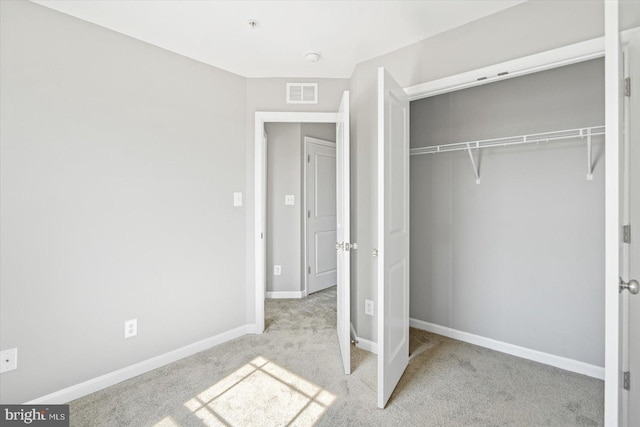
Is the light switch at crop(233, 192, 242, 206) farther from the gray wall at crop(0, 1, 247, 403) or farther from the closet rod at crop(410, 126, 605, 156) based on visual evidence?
the closet rod at crop(410, 126, 605, 156)

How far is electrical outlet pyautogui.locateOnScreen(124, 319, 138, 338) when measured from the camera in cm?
226

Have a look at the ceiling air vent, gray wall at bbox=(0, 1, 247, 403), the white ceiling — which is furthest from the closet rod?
gray wall at bbox=(0, 1, 247, 403)

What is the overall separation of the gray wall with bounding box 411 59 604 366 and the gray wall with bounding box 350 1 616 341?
0.71 m

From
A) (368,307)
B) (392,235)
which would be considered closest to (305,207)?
(368,307)

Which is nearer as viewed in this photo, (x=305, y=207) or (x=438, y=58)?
(x=438, y=58)

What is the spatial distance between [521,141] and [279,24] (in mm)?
2014

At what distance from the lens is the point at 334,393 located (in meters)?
2.04

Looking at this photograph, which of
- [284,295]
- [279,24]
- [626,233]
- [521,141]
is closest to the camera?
[626,233]

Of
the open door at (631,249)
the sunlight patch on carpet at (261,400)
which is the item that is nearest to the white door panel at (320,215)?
the sunlight patch on carpet at (261,400)

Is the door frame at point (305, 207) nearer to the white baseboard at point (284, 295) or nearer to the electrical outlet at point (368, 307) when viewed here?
the white baseboard at point (284, 295)

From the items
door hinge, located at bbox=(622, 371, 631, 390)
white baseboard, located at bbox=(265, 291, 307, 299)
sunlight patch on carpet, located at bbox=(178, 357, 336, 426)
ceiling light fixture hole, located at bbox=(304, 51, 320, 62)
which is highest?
ceiling light fixture hole, located at bbox=(304, 51, 320, 62)

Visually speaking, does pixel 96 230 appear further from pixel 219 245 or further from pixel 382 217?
pixel 382 217

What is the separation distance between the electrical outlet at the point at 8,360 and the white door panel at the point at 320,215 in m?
2.90

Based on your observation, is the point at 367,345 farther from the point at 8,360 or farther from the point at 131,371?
the point at 8,360
